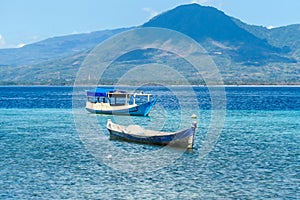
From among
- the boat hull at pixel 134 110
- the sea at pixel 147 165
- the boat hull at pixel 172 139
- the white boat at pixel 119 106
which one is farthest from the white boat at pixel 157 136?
the white boat at pixel 119 106

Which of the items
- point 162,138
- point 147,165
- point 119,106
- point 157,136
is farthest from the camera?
point 119,106

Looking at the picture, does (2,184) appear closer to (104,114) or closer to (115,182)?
(115,182)

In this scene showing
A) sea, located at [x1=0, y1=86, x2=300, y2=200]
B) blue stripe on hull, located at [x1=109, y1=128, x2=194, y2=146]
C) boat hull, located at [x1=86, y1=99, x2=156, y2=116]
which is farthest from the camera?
boat hull, located at [x1=86, y1=99, x2=156, y2=116]

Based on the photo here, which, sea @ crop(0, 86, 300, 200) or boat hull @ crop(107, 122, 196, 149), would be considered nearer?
sea @ crop(0, 86, 300, 200)

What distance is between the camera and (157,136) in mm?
53844

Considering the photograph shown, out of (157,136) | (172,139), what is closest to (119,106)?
(157,136)

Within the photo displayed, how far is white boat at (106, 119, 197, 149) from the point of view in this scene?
51.8m

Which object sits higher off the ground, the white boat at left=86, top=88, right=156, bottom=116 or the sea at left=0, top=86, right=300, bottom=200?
the white boat at left=86, top=88, right=156, bottom=116

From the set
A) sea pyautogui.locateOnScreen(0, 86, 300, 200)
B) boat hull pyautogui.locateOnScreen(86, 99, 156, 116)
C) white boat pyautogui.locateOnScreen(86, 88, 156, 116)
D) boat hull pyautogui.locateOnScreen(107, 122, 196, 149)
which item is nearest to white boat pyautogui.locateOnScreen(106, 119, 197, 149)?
boat hull pyautogui.locateOnScreen(107, 122, 196, 149)

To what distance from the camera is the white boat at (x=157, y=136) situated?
170 feet

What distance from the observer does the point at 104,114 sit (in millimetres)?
97250

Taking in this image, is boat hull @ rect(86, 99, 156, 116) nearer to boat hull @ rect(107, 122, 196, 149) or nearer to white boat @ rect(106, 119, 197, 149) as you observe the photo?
white boat @ rect(106, 119, 197, 149)

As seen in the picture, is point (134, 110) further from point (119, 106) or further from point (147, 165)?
point (147, 165)

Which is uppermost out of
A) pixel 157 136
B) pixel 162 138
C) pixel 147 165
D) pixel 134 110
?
pixel 157 136
